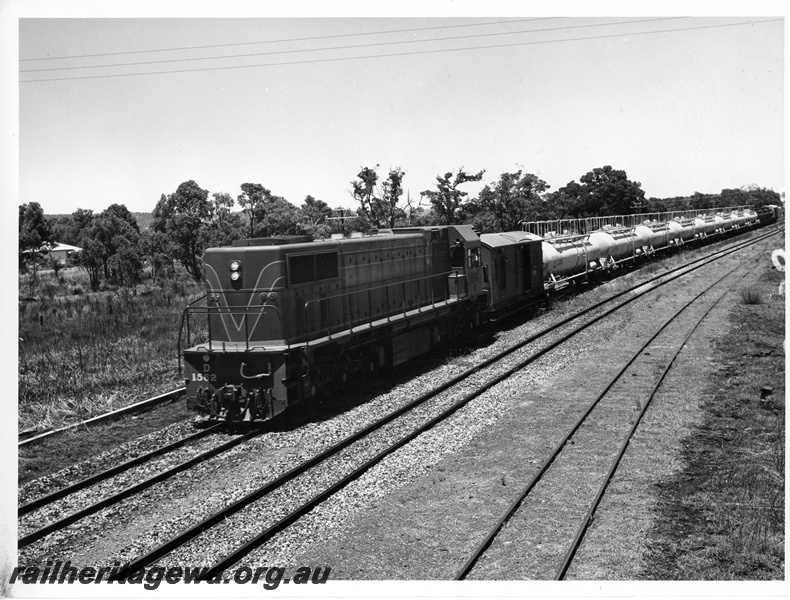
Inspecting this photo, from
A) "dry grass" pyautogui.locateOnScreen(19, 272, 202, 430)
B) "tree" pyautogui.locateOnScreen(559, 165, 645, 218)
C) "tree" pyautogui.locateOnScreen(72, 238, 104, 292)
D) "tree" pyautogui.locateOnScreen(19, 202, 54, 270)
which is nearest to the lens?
"dry grass" pyautogui.locateOnScreen(19, 272, 202, 430)

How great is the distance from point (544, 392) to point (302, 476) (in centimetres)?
536

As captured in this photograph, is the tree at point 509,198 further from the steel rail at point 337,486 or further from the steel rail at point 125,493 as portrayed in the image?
the steel rail at point 125,493

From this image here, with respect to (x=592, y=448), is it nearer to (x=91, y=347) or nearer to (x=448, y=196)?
(x=91, y=347)

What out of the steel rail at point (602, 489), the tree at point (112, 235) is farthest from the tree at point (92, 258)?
the steel rail at point (602, 489)

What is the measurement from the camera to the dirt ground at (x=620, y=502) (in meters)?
6.25

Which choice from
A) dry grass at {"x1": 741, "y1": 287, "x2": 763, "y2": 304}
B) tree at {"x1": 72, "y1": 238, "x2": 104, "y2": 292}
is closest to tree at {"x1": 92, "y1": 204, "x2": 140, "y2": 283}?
tree at {"x1": 72, "y1": 238, "x2": 104, "y2": 292}

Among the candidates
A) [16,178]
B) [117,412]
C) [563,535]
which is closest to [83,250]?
[117,412]

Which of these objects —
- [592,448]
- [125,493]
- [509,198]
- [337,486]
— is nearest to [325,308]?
[337,486]

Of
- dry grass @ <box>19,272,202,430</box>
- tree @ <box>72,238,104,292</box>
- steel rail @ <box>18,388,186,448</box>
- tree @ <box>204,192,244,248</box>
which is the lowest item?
steel rail @ <box>18,388,186,448</box>

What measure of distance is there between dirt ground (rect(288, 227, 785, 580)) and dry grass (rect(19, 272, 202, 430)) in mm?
6461

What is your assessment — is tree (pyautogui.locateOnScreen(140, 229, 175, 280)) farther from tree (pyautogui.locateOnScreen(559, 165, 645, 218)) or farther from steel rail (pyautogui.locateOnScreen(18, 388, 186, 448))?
tree (pyautogui.locateOnScreen(559, 165, 645, 218))

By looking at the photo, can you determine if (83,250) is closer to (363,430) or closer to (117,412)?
(117,412)

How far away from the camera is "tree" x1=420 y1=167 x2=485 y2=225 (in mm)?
28469

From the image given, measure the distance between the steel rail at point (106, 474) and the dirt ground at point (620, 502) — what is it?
3345 millimetres
